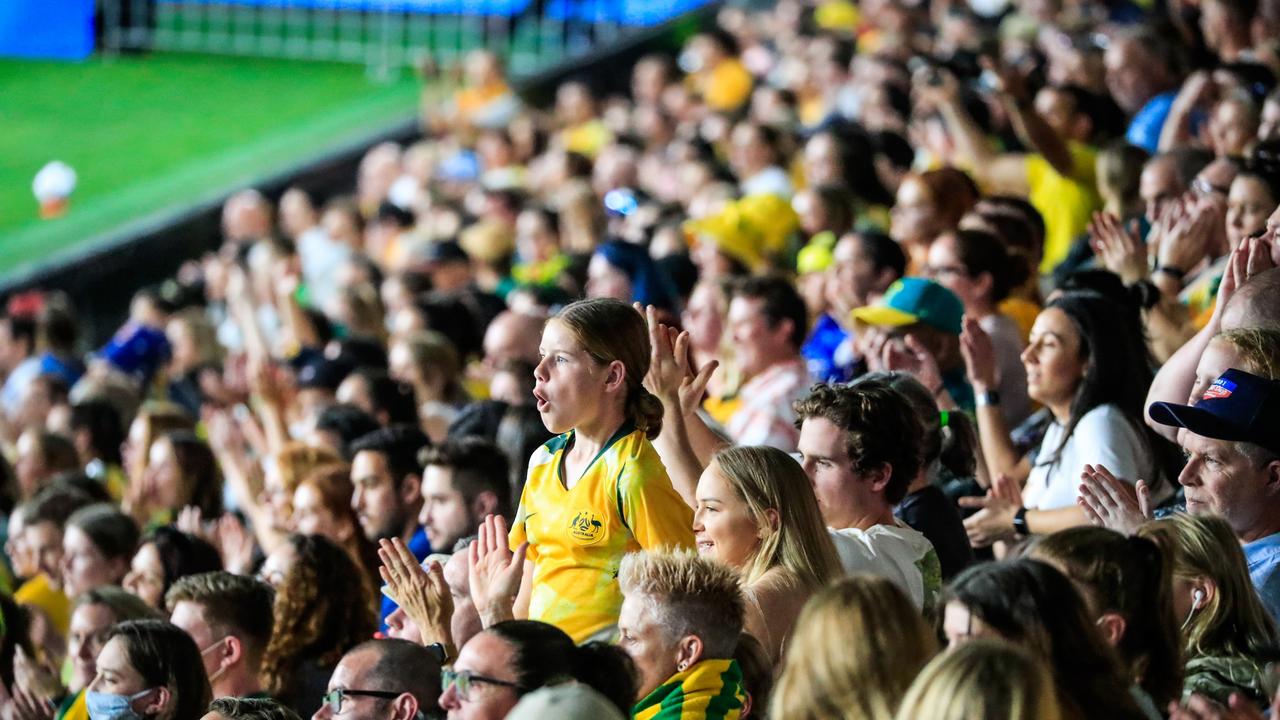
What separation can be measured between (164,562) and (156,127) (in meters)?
14.3

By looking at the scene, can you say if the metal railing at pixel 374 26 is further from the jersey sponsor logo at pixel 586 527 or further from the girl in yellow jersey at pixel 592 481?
the jersey sponsor logo at pixel 586 527

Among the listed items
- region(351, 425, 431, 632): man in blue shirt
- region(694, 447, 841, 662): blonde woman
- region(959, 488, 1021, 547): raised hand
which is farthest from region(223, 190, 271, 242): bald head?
region(694, 447, 841, 662): blonde woman

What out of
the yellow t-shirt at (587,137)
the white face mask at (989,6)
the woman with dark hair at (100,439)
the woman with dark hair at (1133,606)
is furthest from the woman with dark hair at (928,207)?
the white face mask at (989,6)

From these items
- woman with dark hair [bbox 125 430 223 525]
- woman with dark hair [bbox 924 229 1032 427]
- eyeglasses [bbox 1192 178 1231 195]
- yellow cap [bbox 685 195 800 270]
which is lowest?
woman with dark hair [bbox 125 430 223 525]

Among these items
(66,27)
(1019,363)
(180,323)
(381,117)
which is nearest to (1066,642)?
(1019,363)

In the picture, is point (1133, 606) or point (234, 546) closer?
point (1133, 606)

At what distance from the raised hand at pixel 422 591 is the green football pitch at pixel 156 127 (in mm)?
12071

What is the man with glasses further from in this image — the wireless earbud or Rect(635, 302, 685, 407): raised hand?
the wireless earbud

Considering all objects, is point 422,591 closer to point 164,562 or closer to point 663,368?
point 663,368

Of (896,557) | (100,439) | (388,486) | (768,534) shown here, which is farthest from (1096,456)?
(100,439)

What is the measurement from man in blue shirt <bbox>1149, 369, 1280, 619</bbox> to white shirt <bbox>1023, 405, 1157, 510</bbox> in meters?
0.87

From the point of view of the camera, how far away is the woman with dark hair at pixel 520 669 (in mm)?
4047

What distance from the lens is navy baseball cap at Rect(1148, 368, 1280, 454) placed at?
489cm

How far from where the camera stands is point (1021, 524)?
581 centimetres
